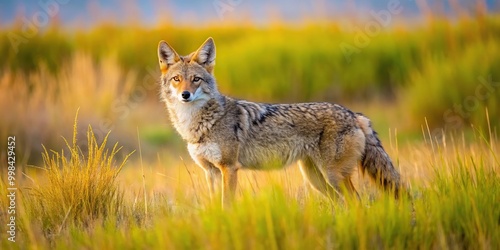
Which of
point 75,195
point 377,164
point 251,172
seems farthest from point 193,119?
point 251,172

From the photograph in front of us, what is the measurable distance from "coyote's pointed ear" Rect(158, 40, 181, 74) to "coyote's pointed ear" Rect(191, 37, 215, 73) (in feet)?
0.67

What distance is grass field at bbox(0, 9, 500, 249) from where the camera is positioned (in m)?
4.67

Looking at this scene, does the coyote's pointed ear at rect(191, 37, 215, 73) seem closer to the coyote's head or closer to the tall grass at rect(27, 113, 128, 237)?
the coyote's head

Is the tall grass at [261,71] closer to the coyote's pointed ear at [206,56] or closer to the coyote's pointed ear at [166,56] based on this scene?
the coyote's pointed ear at [166,56]

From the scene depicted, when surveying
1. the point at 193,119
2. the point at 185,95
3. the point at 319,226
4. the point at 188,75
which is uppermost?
the point at 188,75

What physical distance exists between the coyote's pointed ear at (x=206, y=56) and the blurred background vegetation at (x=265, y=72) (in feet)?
17.0

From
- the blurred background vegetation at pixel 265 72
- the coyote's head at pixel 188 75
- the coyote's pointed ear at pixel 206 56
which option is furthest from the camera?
the blurred background vegetation at pixel 265 72

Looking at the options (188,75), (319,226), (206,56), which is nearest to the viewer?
(319,226)

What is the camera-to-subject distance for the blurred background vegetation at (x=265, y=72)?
42.6 ft

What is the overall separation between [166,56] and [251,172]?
112 inches

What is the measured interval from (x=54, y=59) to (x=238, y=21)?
6.43 m

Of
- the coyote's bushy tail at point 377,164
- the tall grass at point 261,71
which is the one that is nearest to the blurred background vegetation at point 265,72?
the tall grass at point 261,71

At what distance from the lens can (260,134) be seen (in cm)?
688

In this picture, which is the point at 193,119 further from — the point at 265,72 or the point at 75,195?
the point at 265,72
